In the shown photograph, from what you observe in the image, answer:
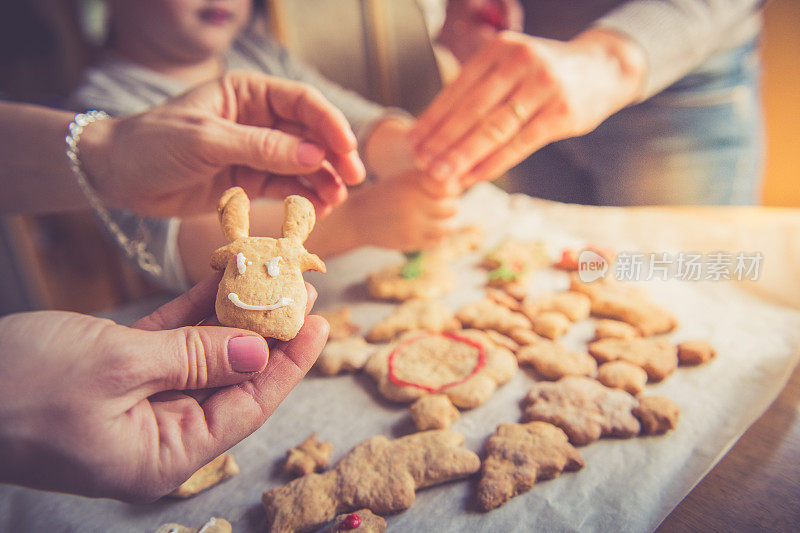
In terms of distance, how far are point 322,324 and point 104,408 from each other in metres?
0.18

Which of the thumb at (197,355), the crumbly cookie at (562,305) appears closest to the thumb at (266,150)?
the thumb at (197,355)

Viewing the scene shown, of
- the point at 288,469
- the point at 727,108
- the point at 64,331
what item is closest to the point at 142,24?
the point at 64,331

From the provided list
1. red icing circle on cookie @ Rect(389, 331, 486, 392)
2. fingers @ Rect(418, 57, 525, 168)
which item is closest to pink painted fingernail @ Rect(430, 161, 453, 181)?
fingers @ Rect(418, 57, 525, 168)

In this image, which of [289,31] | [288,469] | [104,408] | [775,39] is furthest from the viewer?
[289,31]

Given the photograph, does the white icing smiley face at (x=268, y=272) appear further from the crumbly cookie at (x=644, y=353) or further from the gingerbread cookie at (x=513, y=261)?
the gingerbread cookie at (x=513, y=261)

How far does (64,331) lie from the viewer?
1.21 feet

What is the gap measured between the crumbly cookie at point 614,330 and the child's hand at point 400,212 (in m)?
0.41

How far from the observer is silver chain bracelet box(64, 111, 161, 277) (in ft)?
2.05

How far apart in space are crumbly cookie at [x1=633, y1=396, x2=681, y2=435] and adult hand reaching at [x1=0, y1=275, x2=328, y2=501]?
491 mm

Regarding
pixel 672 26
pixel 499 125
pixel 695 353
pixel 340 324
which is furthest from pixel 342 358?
pixel 672 26

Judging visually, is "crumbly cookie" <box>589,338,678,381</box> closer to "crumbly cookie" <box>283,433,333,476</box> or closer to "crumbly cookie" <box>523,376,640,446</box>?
"crumbly cookie" <box>523,376,640,446</box>

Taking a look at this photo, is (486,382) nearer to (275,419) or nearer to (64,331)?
(275,419)

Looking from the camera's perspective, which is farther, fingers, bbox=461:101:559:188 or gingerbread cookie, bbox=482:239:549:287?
gingerbread cookie, bbox=482:239:549:287

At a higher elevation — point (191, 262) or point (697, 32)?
point (697, 32)
